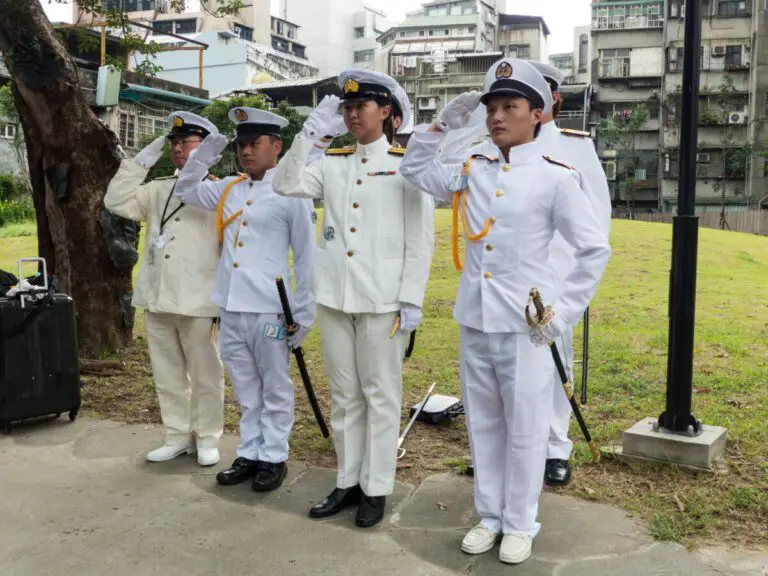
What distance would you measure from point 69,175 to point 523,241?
5.28 meters

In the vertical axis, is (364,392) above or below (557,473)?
above

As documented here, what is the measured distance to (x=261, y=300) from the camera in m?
4.24

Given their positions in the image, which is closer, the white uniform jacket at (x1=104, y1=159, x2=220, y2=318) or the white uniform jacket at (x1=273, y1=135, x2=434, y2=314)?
the white uniform jacket at (x1=273, y1=135, x2=434, y2=314)

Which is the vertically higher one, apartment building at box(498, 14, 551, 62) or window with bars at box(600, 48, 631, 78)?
apartment building at box(498, 14, 551, 62)

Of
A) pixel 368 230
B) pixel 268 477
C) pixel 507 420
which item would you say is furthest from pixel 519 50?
pixel 507 420

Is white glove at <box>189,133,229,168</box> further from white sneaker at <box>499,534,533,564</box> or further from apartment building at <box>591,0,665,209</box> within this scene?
apartment building at <box>591,0,665,209</box>

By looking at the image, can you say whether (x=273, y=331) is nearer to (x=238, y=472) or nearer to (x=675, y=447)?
(x=238, y=472)

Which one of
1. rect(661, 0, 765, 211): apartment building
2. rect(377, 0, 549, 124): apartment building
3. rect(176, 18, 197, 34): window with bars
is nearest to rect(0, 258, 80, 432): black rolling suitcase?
rect(661, 0, 765, 211): apartment building

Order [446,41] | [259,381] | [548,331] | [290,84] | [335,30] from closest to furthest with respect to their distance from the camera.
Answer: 1. [548,331]
2. [259,381]
3. [290,84]
4. [446,41]
5. [335,30]

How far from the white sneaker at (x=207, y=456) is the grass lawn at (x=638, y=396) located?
0.51m

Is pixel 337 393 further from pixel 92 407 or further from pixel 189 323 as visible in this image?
pixel 92 407

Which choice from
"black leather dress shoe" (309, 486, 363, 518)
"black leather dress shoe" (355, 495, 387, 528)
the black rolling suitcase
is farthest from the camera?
the black rolling suitcase

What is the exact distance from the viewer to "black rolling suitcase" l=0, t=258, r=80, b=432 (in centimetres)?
521

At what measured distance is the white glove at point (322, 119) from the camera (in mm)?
Result: 3898
